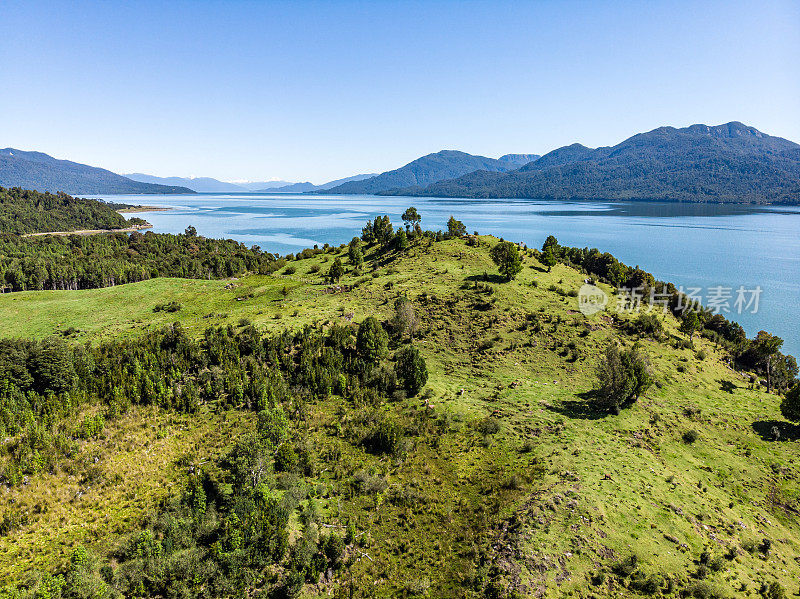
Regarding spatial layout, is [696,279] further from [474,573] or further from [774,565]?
[474,573]

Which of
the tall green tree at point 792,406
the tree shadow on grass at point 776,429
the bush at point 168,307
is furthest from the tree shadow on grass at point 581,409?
the bush at point 168,307

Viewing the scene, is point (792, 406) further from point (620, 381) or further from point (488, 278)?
point (488, 278)

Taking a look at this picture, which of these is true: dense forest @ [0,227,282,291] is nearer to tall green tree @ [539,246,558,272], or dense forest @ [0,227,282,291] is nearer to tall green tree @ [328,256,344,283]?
tall green tree @ [328,256,344,283]

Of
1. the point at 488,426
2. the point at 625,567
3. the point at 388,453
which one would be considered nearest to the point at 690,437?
the point at 488,426

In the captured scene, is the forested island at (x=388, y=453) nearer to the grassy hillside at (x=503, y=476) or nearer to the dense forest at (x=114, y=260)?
the grassy hillside at (x=503, y=476)

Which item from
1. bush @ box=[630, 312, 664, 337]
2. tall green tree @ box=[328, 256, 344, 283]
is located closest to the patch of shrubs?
bush @ box=[630, 312, 664, 337]

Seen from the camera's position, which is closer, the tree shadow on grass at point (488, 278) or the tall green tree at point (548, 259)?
the tree shadow on grass at point (488, 278)
